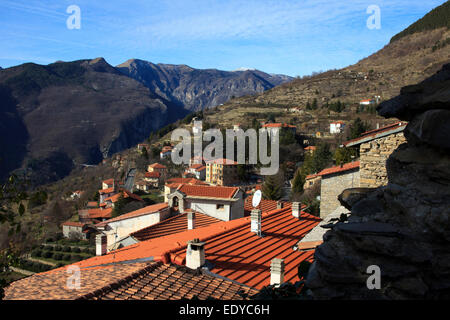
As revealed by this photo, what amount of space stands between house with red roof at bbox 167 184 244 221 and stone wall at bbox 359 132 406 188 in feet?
25.9

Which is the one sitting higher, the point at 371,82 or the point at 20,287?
the point at 371,82

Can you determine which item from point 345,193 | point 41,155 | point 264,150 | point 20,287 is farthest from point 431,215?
point 41,155

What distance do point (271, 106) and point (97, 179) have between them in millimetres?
49420

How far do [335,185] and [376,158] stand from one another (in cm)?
493

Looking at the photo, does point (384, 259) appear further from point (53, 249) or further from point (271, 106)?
point (271, 106)

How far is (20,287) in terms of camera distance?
805 centimetres

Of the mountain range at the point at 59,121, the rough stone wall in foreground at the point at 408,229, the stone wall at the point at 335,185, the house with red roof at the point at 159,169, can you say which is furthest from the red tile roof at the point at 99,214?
Answer: the mountain range at the point at 59,121

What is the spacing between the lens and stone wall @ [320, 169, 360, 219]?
12.4 meters

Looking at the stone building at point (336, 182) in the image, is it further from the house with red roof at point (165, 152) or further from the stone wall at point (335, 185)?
the house with red roof at point (165, 152)

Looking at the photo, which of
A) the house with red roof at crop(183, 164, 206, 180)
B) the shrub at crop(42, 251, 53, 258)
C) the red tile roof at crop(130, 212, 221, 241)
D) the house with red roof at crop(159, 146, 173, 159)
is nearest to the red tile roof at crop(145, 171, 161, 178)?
the house with red roof at crop(183, 164, 206, 180)

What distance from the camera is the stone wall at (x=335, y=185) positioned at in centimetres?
1238

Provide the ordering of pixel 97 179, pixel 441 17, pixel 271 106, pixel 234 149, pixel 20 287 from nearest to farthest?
pixel 20 287, pixel 234 149, pixel 97 179, pixel 271 106, pixel 441 17

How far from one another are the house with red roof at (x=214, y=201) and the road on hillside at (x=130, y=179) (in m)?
47.9

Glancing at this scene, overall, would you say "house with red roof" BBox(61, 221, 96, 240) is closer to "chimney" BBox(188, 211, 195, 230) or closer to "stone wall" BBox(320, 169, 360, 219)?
"chimney" BBox(188, 211, 195, 230)
